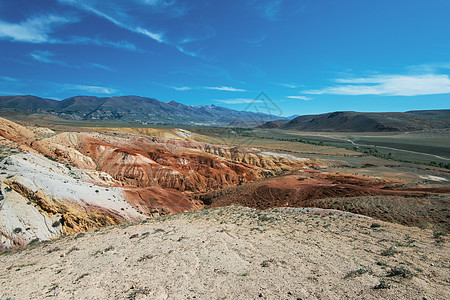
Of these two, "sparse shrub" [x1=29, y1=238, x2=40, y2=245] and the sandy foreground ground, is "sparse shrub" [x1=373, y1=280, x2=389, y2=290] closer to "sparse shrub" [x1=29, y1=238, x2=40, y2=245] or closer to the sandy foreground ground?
the sandy foreground ground

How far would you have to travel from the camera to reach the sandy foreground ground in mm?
6234


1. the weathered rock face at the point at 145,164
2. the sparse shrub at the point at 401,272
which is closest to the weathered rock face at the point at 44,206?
the weathered rock face at the point at 145,164

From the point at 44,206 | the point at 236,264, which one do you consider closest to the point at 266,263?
the point at 236,264

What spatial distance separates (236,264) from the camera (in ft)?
26.0

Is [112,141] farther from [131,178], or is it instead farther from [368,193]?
[368,193]

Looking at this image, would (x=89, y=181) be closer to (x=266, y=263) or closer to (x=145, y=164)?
(x=145, y=164)

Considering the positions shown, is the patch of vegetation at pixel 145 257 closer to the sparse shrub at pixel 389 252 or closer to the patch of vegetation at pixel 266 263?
the patch of vegetation at pixel 266 263

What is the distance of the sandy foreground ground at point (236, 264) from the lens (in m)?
6.23

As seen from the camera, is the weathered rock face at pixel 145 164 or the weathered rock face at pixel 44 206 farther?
the weathered rock face at pixel 145 164

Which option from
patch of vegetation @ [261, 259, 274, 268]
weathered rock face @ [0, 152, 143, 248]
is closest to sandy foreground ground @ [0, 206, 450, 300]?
patch of vegetation @ [261, 259, 274, 268]

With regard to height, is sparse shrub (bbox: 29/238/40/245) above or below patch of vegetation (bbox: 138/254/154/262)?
below

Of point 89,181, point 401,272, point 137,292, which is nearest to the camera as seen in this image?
point 137,292

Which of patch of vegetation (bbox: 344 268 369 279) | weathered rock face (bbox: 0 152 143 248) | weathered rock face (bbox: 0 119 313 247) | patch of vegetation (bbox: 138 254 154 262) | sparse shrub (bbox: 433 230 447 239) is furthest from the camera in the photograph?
weathered rock face (bbox: 0 119 313 247)

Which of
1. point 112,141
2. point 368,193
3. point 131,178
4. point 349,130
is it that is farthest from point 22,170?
point 349,130
